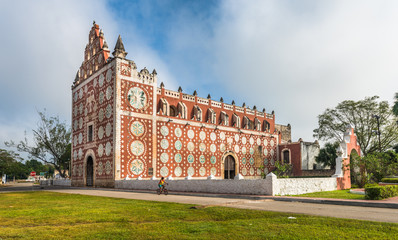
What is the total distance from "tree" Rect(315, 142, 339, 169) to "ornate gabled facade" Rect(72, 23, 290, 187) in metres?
8.40

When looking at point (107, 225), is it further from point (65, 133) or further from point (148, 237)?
point (65, 133)

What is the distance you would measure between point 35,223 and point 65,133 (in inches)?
1559

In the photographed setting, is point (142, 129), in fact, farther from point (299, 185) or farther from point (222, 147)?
point (299, 185)

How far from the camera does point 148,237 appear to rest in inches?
243

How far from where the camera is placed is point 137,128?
28.8 meters

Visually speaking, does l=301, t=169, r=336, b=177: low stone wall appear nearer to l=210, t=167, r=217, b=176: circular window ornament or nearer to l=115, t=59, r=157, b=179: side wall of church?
l=210, t=167, r=217, b=176: circular window ornament

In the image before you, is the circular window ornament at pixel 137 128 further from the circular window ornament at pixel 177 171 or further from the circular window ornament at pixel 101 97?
the circular window ornament at pixel 177 171

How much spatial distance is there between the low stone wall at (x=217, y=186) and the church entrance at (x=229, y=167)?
639 inches

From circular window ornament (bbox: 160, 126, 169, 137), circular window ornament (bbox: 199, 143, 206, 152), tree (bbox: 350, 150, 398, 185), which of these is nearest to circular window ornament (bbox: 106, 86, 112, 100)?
circular window ornament (bbox: 160, 126, 169, 137)

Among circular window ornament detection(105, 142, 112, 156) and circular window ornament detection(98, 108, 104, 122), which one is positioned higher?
circular window ornament detection(98, 108, 104, 122)

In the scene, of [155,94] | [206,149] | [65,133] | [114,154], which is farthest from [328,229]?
[65,133]

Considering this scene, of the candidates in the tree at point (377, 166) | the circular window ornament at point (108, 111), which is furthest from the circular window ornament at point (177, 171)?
the tree at point (377, 166)

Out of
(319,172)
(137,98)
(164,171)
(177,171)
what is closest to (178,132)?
(177,171)

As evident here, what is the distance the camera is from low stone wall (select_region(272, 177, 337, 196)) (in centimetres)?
1647
